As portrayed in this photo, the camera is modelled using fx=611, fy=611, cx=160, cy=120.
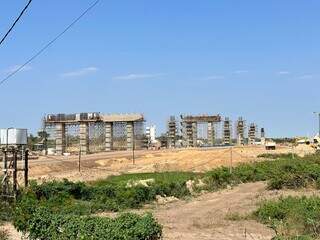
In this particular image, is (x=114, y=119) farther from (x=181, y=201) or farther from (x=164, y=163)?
(x=181, y=201)

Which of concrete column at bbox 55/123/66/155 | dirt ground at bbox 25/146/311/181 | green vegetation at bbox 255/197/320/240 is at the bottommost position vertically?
dirt ground at bbox 25/146/311/181

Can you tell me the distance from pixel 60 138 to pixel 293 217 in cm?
8239

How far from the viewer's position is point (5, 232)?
17625 mm

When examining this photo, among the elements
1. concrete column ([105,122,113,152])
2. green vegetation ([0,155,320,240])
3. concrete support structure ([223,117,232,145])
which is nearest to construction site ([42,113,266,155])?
concrete column ([105,122,113,152])

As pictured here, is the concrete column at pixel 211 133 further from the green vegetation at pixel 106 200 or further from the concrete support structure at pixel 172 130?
the green vegetation at pixel 106 200

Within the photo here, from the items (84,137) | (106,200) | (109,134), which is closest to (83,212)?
(106,200)

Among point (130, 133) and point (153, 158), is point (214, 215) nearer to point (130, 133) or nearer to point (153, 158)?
point (153, 158)

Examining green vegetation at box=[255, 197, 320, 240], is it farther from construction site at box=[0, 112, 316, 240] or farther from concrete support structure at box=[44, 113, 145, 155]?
concrete support structure at box=[44, 113, 145, 155]

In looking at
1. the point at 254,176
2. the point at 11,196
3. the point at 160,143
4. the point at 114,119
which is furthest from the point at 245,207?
the point at 160,143

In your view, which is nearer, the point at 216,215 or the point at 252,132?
the point at 216,215

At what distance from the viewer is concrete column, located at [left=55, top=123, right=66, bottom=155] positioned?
96.3 meters

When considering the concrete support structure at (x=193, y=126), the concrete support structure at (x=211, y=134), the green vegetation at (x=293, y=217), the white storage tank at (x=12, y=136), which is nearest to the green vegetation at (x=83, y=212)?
the white storage tank at (x=12, y=136)

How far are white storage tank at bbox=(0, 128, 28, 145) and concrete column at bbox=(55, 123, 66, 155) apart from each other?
7259 cm

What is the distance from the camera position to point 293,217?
1695 centimetres
